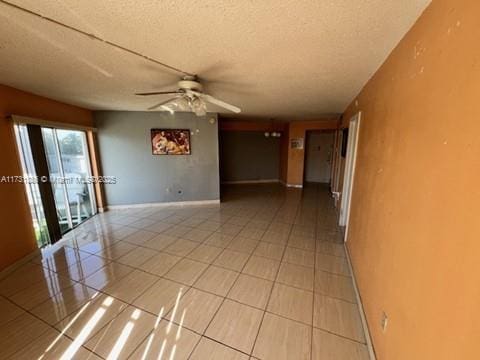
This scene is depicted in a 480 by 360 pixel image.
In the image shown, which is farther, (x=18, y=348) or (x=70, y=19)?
(x=18, y=348)

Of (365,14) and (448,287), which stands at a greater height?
(365,14)

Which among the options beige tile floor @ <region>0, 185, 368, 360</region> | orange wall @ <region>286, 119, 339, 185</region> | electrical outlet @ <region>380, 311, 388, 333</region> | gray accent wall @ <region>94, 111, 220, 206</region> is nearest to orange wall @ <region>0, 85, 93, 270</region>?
beige tile floor @ <region>0, 185, 368, 360</region>

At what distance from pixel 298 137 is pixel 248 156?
191 centimetres

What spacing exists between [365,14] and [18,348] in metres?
3.28

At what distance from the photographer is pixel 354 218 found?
98.0 inches

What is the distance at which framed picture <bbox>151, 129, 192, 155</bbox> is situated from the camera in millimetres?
4441

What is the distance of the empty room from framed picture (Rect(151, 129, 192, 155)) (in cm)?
113

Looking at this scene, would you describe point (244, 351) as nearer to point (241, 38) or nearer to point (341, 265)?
point (341, 265)

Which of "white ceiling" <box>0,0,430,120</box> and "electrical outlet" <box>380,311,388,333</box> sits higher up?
"white ceiling" <box>0,0,430,120</box>

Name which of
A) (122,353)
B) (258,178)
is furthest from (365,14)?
(258,178)

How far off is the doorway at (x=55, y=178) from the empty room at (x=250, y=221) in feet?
0.09

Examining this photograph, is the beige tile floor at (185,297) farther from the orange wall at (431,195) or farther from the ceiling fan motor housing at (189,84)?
the ceiling fan motor housing at (189,84)

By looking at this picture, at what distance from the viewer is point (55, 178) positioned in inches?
125

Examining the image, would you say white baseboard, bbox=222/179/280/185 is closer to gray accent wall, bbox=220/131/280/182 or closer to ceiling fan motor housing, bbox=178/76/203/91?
gray accent wall, bbox=220/131/280/182
